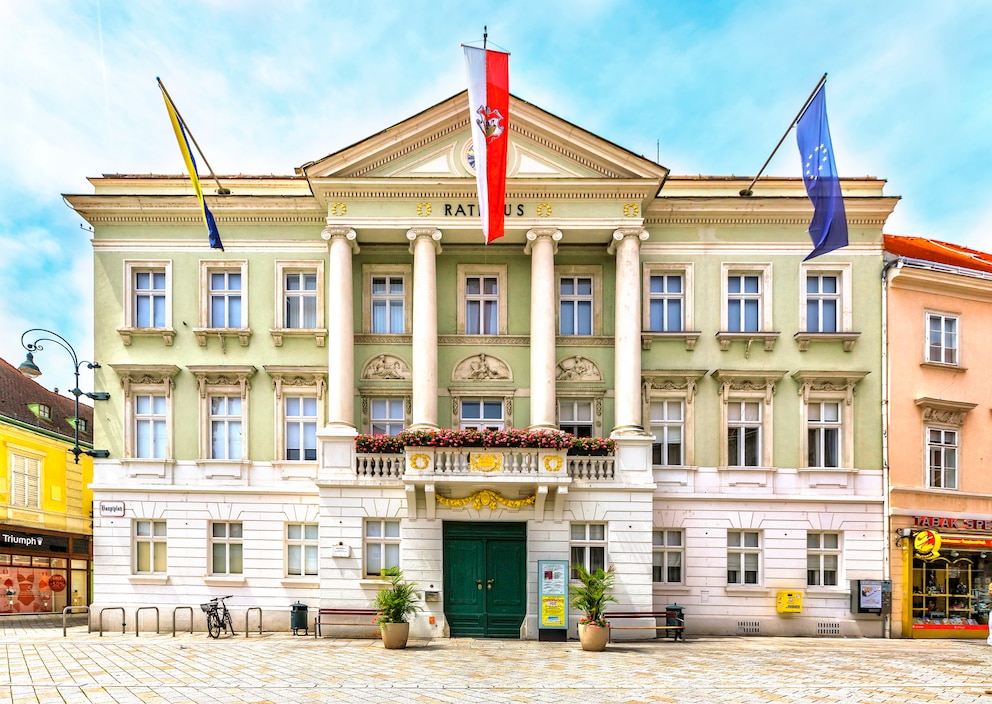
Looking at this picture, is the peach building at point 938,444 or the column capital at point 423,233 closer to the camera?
the column capital at point 423,233

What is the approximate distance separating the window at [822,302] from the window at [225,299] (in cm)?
1540

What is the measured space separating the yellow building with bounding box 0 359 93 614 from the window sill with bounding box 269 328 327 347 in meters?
9.96

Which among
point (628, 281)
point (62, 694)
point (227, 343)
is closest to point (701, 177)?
point (628, 281)

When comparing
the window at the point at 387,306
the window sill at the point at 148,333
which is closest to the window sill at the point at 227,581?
the window sill at the point at 148,333

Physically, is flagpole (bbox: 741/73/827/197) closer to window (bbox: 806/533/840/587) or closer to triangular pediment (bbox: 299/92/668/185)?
triangular pediment (bbox: 299/92/668/185)

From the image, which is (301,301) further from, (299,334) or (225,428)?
(225,428)

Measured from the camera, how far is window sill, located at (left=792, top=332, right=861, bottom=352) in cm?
2042

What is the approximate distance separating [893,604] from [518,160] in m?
15.0

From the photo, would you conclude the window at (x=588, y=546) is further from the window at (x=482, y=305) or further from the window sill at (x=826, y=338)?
the window sill at (x=826, y=338)

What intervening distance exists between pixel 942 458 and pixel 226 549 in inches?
758

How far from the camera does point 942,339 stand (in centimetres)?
2125

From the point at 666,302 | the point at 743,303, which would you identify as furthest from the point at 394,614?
the point at 743,303

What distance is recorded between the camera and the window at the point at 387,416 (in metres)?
20.8

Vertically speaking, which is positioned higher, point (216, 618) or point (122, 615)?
point (216, 618)
